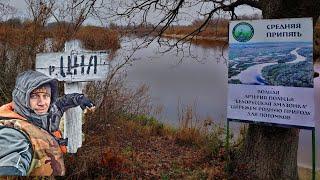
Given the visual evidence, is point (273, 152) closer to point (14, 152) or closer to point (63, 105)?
point (63, 105)

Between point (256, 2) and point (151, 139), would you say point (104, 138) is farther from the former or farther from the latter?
point (256, 2)

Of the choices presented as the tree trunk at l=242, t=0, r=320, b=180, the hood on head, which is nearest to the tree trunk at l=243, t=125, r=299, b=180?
the tree trunk at l=242, t=0, r=320, b=180

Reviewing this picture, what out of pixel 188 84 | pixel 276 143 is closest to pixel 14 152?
pixel 276 143

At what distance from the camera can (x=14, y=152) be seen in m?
4.43

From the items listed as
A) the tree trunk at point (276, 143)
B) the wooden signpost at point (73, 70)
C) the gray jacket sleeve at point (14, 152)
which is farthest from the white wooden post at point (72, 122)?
the tree trunk at point (276, 143)

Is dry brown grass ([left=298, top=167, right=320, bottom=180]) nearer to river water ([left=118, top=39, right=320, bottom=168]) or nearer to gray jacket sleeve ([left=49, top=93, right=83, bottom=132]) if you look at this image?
river water ([left=118, top=39, right=320, bottom=168])

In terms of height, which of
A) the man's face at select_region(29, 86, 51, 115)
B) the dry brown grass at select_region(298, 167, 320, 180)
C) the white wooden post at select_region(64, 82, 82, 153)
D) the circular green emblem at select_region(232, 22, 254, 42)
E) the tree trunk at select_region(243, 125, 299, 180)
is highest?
the circular green emblem at select_region(232, 22, 254, 42)

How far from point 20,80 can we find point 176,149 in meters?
3.46

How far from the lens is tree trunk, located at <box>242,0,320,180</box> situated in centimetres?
546

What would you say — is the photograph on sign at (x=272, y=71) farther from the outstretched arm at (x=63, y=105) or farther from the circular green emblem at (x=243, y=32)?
the outstretched arm at (x=63, y=105)

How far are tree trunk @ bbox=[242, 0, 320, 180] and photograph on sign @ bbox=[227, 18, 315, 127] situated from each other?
36 centimetres

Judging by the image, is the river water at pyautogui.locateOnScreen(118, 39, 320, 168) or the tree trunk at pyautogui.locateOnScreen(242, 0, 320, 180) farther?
the river water at pyautogui.locateOnScreen(118, 39, 320, 168)

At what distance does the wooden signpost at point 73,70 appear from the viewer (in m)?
4.84

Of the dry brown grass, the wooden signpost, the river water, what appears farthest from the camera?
the river water
